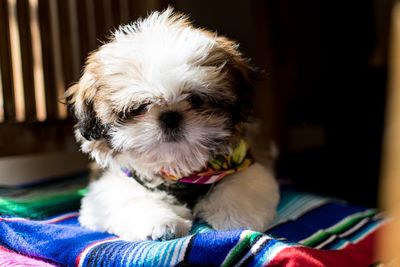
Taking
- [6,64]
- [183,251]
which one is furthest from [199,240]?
[6,64]

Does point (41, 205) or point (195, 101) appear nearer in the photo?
point (195, 101)

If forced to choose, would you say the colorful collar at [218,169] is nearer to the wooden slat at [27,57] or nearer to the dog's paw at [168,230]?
the dog's paw at [168,230]

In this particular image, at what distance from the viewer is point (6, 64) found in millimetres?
2018

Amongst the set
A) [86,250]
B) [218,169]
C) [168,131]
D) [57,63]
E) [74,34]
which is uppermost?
[74,34]

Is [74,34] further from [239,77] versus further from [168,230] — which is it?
[168,230]

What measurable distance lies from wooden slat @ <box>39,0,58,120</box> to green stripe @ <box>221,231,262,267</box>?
130 cm

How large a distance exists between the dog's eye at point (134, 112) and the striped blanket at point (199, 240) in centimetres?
31

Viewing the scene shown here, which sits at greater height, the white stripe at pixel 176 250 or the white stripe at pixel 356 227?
the white stripe at pixel 176 250

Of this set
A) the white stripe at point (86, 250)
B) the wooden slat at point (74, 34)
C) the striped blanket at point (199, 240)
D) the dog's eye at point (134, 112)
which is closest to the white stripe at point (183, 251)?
the striped blanket at point (199, 240)

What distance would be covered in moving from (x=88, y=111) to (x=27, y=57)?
88 cm

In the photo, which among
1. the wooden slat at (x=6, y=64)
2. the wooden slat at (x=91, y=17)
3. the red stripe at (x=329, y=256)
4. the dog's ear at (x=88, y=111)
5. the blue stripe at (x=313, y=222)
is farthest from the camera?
the wooden slat at (x=91, y=17)

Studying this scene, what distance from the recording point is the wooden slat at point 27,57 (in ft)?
6.67

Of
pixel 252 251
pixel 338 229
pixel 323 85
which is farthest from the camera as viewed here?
pixel 323 85

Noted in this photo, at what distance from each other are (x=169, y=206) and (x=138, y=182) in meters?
0.13
